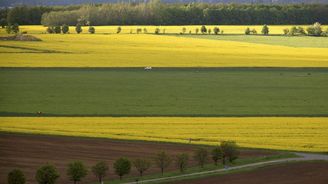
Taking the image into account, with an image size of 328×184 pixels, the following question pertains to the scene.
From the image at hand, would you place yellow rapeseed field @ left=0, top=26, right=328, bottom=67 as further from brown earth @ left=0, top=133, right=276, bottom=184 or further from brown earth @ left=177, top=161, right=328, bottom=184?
brown earth @ left=177, top=161, right=328, bottom=184

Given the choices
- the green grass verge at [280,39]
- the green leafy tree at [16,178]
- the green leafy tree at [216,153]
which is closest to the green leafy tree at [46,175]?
the green leafy tree at [16,178]

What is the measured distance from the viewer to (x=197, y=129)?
50594 mm

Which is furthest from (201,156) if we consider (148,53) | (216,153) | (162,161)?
(148,53)

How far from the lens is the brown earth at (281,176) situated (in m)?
38.4

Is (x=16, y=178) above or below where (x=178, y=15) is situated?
below

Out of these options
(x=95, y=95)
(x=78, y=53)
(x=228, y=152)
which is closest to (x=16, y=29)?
(x=78, y=53)

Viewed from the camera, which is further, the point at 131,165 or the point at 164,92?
the point at 164,92

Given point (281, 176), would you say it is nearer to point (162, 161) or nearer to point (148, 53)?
point (162, 161)

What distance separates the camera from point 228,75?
81.7 meters

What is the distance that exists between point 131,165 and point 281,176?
6338 mm

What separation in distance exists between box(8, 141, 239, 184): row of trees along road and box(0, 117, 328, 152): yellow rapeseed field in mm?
3916

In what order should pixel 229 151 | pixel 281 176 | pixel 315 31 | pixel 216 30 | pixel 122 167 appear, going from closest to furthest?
pixel 122 167, pixel 281 176, pixel 229 151, pixel 315 31, pixel 216 30

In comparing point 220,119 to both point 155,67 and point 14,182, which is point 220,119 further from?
point 155,67

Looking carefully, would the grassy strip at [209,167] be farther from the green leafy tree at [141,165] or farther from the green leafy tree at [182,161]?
the green leafy tree at [141,165]
